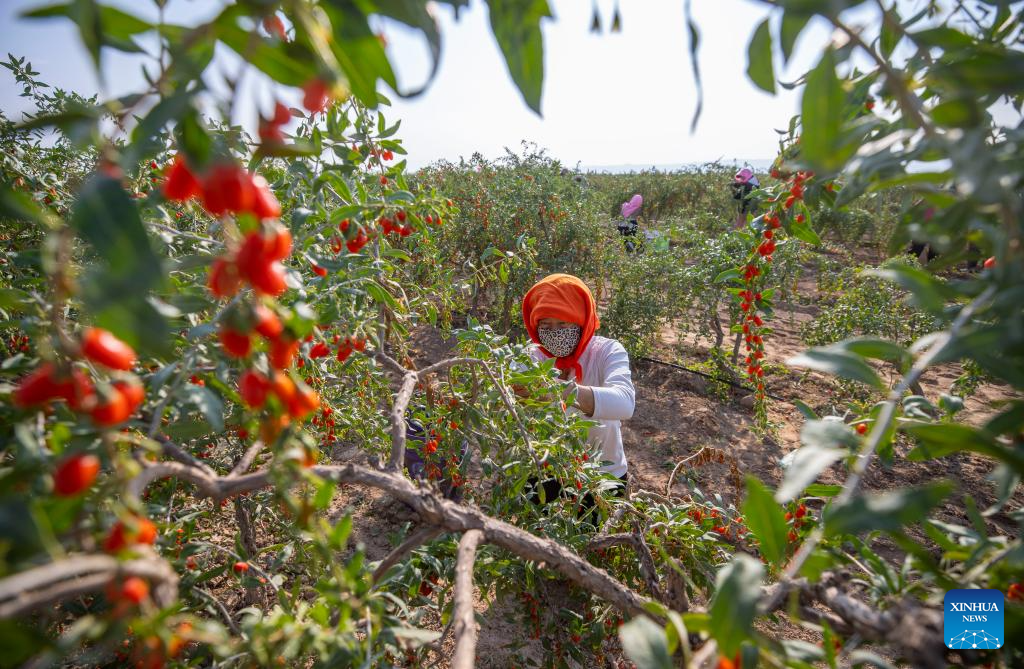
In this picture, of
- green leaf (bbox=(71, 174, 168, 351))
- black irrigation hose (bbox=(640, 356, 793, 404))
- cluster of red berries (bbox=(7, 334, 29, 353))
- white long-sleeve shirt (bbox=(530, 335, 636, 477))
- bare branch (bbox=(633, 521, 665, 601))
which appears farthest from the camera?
black irrigation hose (bbox=(640, 356, 793, 404))

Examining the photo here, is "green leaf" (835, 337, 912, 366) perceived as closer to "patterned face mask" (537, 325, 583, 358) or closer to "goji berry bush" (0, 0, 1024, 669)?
"goji berry bush" (0, 0, 1024, 669)

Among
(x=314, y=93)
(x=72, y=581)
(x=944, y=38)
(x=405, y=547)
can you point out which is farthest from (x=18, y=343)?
(x=944, y=38)

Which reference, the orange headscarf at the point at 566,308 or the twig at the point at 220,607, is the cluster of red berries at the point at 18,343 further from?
the orange headscarf at the point at 566,308

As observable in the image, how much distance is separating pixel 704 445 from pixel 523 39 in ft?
11.9

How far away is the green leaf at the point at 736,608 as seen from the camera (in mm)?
433

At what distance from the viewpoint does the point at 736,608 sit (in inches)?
17.2

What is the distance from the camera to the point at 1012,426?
1.62 ft

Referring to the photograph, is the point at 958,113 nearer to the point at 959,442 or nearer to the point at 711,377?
the point at 959,442

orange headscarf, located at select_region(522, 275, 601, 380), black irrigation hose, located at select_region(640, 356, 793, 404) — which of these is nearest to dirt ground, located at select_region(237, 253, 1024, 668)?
black irrigation hose, located at select_region(640, 356, 793, 404)

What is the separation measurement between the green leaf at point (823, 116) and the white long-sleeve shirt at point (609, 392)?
1.55 metres

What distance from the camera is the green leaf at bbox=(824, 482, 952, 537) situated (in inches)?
16.4

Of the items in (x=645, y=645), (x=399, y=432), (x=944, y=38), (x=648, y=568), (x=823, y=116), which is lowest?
(x=648, y=568)

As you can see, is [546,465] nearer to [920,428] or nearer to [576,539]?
[576,539]

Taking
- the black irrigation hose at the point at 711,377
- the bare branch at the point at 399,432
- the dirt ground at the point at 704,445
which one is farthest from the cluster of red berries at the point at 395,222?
the black irrigation hose at the point at 711,377
